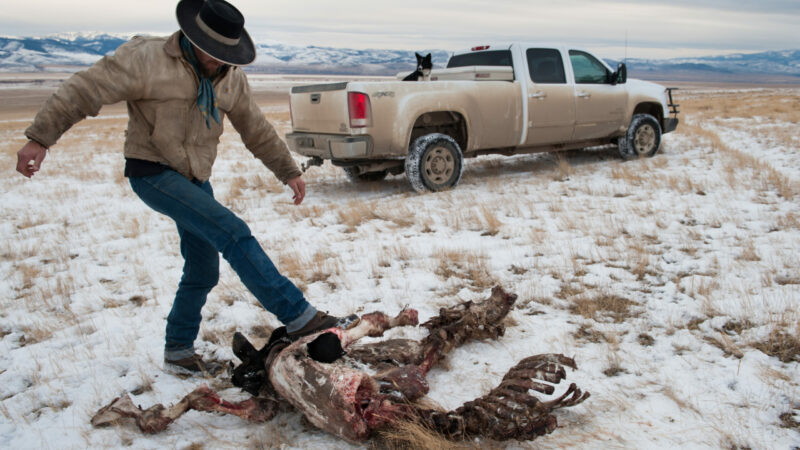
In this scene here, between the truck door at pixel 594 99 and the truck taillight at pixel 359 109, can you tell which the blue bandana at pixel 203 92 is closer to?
the truck taillight at pixel 359 109

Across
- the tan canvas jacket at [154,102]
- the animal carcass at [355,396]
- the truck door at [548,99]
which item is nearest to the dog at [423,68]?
the truck door at [548,99]

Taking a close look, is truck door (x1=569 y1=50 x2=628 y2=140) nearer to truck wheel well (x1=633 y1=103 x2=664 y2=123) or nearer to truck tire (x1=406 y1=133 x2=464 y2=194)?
truck wheel well (x1=633 y1=103 x2=664 y2=123)

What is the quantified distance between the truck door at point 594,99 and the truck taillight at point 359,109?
3.62 m

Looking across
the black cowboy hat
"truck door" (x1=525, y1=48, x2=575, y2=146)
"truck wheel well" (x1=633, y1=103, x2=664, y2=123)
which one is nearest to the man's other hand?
the black cowboy hat

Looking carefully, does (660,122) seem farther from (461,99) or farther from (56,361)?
(56,361)

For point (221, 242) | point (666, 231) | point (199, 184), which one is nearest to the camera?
point (221, 242)

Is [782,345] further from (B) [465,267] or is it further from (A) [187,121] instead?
(A) [187,121]

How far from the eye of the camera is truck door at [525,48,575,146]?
838 cm

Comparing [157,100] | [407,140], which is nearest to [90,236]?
[407,140]

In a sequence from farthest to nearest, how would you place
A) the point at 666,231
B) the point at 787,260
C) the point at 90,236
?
the point at 90,236
the point at 666,231
the point at 787,260

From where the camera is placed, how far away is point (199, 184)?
10.2 ft

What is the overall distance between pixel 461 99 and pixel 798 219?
4.11 metres

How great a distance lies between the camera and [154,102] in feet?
9.21

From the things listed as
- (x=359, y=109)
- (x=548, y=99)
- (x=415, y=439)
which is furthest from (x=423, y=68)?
(x=415, y=439)
